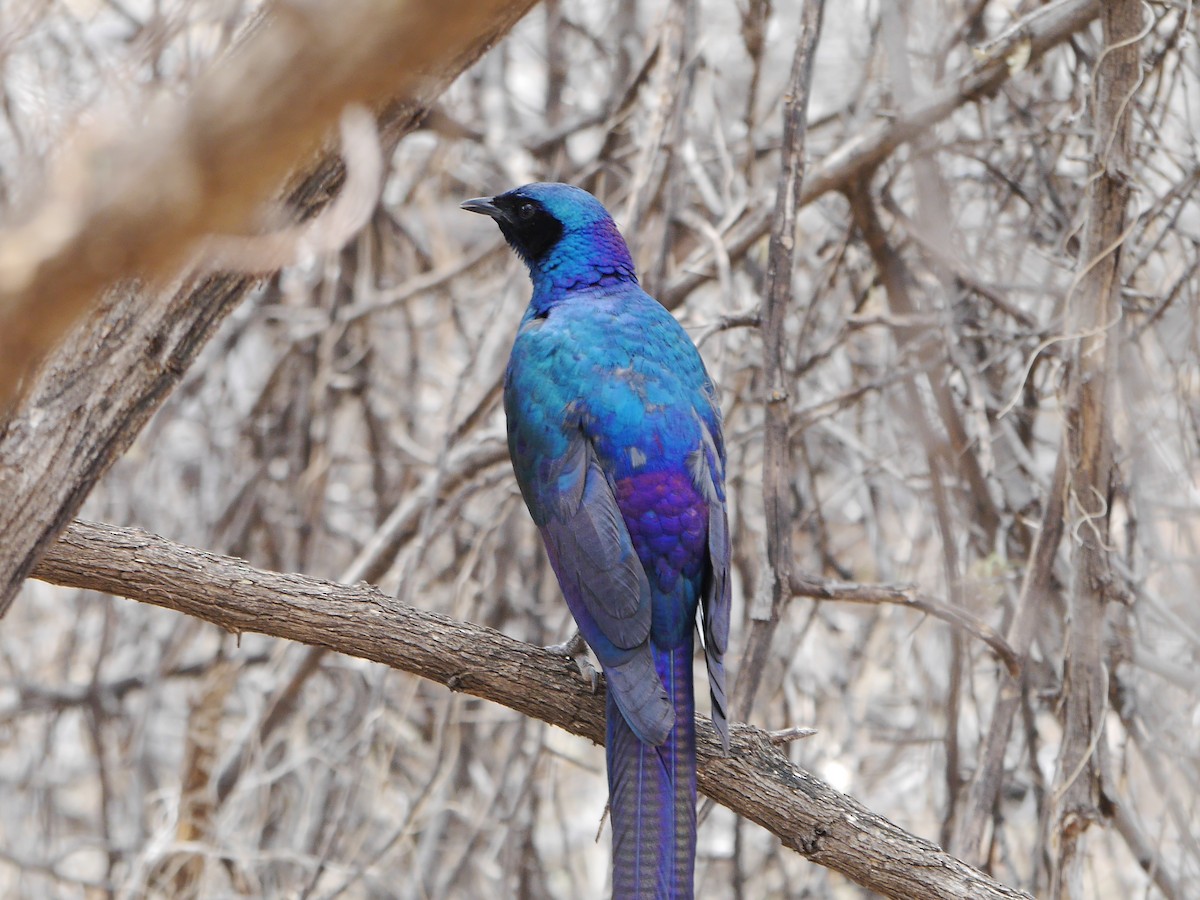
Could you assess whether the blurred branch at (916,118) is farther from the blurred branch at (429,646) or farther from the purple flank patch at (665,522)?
the blurred branch at (429,646)

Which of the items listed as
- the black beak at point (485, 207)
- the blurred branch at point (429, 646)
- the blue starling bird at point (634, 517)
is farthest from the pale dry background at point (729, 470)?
the blurred branch at point (429, 646)

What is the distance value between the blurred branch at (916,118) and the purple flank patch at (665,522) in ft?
3.36

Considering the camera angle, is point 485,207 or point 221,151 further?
point 485,207

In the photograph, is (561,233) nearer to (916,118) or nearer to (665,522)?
(665,522)

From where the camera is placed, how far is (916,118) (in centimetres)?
399

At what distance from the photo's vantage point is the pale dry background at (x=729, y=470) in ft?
13.0

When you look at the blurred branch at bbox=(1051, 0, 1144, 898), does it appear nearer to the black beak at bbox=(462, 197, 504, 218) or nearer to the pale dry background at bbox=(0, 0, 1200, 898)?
the pale dry background at bbox=(0, 0, 1200, 898)

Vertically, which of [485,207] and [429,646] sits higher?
[485,207]

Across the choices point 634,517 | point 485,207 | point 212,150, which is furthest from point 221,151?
point 485,207

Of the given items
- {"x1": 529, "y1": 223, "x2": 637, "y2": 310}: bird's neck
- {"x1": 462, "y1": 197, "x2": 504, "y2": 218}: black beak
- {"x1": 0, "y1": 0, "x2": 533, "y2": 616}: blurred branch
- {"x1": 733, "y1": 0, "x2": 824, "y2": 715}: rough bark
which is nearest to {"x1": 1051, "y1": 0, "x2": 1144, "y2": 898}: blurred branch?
{"x1": 733, "y1": 0, "x2": 824, "y2": 715}: rough bark

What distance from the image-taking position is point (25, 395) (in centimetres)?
154

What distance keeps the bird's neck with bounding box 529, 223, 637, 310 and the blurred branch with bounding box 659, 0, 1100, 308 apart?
0.32 m

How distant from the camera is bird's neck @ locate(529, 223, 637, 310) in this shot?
356 centimetres

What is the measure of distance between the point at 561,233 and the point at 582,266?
6.0 inches
